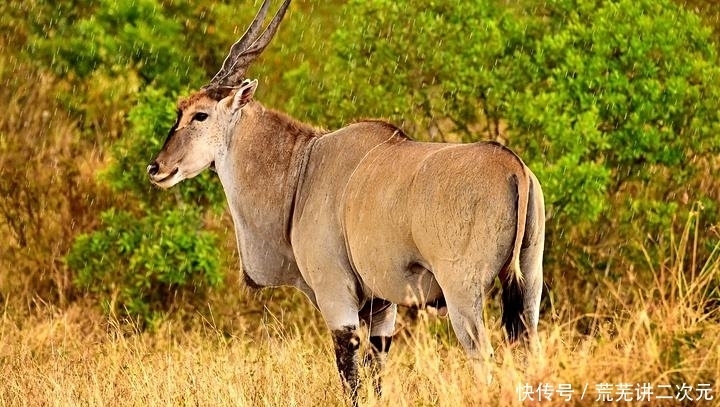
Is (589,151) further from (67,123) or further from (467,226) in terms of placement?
(67,123)

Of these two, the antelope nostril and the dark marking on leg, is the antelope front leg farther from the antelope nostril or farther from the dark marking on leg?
the antelope nostril

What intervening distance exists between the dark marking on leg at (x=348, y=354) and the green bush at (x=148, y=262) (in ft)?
15.8

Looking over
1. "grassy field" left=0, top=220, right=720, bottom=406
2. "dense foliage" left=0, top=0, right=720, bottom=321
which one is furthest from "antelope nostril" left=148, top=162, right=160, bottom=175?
"dense foliage" left=0, top=0, right=720, bottom=321

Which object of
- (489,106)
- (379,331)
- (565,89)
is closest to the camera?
(379,331)

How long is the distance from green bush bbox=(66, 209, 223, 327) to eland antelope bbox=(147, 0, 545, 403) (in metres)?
4.00

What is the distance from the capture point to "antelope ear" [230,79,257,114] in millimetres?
7000

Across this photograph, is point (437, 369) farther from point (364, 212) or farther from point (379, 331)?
point (379, 331)

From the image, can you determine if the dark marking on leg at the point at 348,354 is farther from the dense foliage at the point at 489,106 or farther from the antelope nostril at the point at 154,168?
the dense foliage at the point at 489,106

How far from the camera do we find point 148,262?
1112 cm

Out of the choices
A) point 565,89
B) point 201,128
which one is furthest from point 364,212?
point 565,89

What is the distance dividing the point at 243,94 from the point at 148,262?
4332mm

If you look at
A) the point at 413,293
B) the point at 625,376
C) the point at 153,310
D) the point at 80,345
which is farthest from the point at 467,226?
the point at 153,310

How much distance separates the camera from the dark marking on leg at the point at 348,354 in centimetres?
638

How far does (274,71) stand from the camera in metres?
13.6
